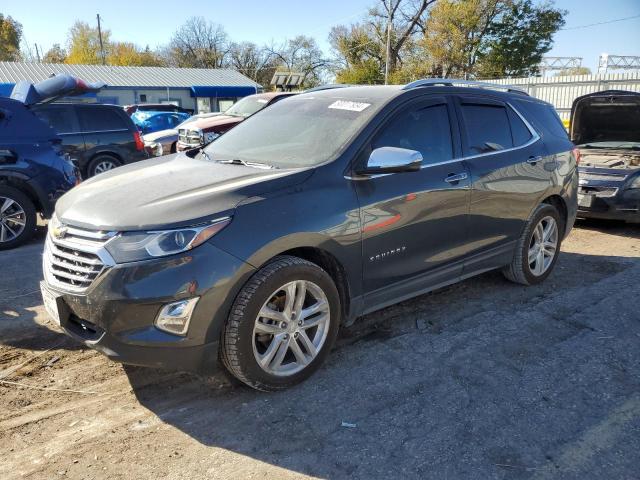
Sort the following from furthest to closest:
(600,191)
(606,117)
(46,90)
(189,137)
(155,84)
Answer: (155,84) → (189,137) → (606,117) → (600,191) → (46,90)

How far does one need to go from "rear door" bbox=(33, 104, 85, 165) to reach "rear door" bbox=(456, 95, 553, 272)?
7880mm

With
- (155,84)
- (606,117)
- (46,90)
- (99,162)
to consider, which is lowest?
(99,162)

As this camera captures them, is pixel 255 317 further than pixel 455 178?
No

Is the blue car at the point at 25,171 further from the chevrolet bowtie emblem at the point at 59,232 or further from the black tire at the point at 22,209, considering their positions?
the chevrolet bowtie emblem at the point at 59,232

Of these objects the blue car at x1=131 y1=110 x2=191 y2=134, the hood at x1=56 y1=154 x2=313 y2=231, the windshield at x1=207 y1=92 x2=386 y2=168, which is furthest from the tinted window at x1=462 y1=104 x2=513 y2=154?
the blue car at x1=131 y1=110 x2=191 y2=134

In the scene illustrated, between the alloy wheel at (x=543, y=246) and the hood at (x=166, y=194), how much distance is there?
9.21 feet

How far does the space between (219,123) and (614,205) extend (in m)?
8.33

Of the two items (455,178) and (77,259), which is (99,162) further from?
(455,178)

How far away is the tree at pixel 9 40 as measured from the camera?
206ft

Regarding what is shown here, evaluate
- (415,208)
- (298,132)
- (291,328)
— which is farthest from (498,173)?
(291,328)

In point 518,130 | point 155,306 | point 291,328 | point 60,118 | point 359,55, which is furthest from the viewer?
point 359,55

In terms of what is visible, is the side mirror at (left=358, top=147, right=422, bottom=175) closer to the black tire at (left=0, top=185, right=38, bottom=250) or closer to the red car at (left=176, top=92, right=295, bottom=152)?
the black tire at (left=0, top=185, right=38, bottom=250)

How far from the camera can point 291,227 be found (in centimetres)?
302

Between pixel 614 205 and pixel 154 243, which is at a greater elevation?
pixel 154 243
